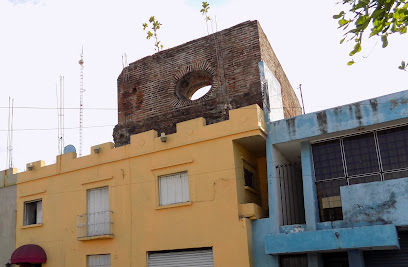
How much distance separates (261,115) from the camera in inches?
593

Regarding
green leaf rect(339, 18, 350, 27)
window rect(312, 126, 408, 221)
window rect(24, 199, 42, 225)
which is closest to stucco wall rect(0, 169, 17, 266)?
window rect(24, 199, 42, 225)

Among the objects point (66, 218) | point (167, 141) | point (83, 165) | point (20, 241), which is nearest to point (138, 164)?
point (167, 141)

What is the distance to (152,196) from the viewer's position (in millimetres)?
16078

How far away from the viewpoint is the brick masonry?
1689 cm

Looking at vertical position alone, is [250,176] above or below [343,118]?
below

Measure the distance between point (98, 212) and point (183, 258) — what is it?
395 centimetres

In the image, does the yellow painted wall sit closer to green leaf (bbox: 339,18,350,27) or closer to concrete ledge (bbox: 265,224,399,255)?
concrete ledge (bbox: 265,224,399,255)

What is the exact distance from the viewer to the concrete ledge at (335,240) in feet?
39.5

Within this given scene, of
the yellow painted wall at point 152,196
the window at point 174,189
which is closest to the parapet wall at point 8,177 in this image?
the yellow painted wall at point 152,196

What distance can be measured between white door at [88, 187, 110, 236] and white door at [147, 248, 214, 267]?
213 centimetres

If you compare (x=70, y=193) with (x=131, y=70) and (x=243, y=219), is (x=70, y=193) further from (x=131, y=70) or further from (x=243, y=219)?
(x=243, y=219)

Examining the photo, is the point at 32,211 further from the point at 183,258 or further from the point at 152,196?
the point at 183,258

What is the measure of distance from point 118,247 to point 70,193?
10.6ft

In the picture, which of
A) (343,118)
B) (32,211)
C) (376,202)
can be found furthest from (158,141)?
(376,202)
